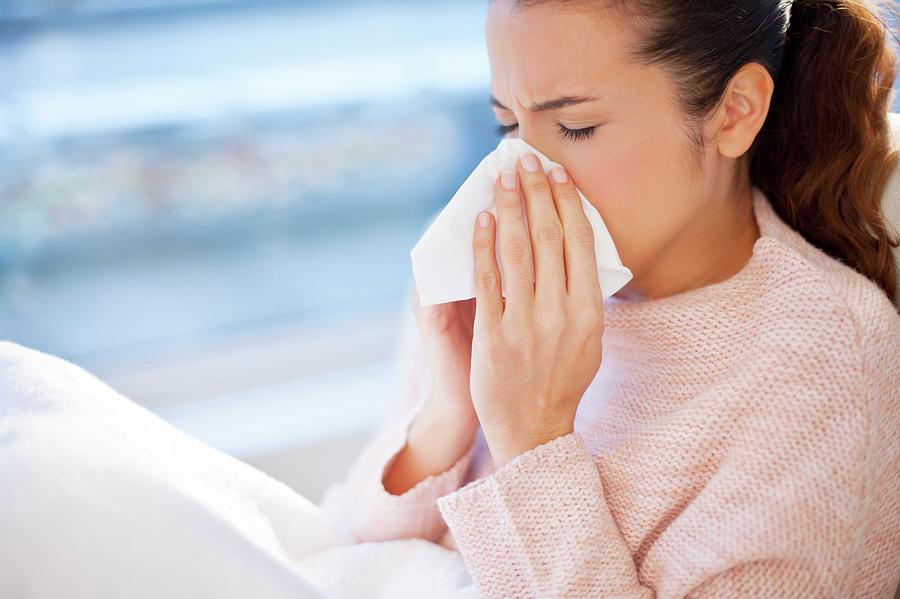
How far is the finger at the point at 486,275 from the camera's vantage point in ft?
3.22

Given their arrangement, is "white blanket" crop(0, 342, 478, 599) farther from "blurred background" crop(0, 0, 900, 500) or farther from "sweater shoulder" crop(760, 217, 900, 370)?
"blurred background" crop(0, 0, 900, 500)

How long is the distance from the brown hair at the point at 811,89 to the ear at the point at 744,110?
2 cm

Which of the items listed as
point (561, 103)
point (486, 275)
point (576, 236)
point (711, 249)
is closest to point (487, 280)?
point (486, 275)

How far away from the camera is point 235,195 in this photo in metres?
2.13

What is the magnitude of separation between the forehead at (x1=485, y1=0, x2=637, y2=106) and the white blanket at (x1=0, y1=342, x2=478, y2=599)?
1.87 ft

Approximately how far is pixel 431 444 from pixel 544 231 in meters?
0.40

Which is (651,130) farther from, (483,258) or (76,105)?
(76,105)

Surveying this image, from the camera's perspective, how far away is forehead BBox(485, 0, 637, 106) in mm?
922

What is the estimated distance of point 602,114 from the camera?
0.94 metres

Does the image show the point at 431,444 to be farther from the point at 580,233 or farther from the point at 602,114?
the point at 602,114

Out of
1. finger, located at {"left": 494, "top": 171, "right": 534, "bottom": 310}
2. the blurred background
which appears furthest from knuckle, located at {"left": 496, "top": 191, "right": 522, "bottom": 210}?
the blurred background

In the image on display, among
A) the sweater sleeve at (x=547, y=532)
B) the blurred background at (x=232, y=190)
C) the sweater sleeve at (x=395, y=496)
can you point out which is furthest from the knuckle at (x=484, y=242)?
the blurred background at (x=232, y=190)

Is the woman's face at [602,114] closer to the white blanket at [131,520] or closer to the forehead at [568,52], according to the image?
the forehead at [568,52]

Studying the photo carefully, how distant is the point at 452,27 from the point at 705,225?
1340 mm
